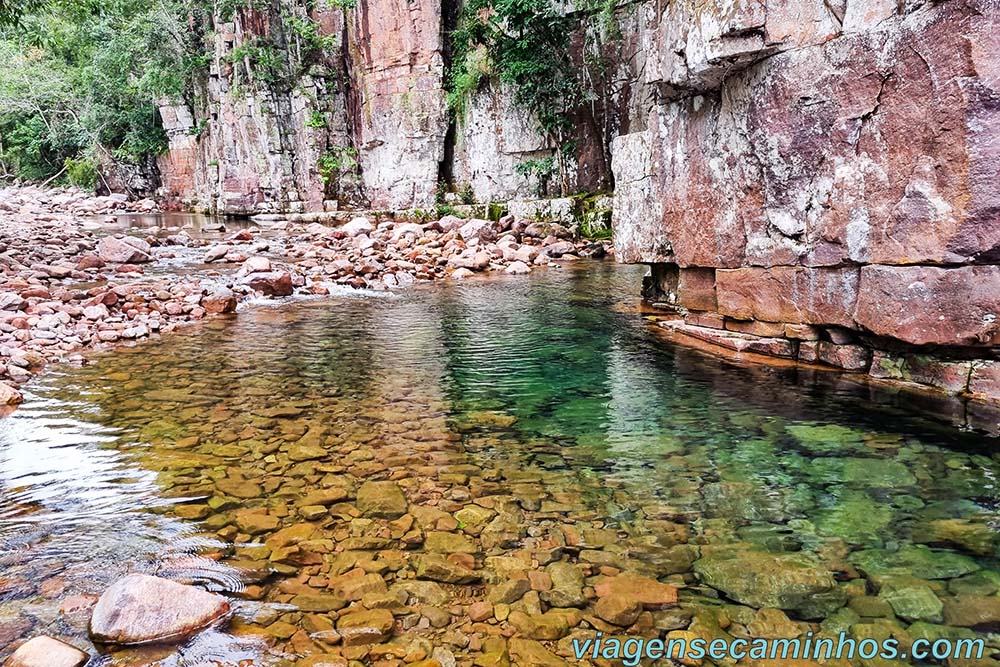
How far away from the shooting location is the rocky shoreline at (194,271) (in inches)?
278

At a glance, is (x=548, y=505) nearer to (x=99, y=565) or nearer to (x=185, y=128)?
(x=99, y=565)

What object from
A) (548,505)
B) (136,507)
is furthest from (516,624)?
(136,507)

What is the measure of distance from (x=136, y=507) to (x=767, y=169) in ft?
18.1

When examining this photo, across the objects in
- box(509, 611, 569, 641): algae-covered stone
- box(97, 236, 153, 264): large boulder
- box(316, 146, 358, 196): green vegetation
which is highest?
box(316, 146, 358, 196): green vegetation

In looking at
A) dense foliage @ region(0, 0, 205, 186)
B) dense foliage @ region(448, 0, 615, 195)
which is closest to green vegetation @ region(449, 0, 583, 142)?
dense foliage @ region(448, 0, 615, 195)

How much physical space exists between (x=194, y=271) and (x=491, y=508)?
36.9 feet

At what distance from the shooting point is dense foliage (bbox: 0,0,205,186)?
25.2 m

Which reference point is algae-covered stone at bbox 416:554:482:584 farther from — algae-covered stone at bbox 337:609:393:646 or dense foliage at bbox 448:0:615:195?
dense foliage at bbox 448:0:615:195

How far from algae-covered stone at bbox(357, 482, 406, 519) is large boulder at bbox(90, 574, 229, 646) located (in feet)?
2.86

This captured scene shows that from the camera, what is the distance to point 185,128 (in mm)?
27953

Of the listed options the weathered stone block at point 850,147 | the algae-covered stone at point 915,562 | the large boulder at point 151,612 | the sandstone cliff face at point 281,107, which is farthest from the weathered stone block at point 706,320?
the sandstone cliff face at point 281,107

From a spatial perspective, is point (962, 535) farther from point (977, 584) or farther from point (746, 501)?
point (746, 501)

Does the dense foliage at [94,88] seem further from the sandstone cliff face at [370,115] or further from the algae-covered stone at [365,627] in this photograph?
the algae-covered stone at [365,627]

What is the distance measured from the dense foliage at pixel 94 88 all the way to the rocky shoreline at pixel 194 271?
28.0 ft
